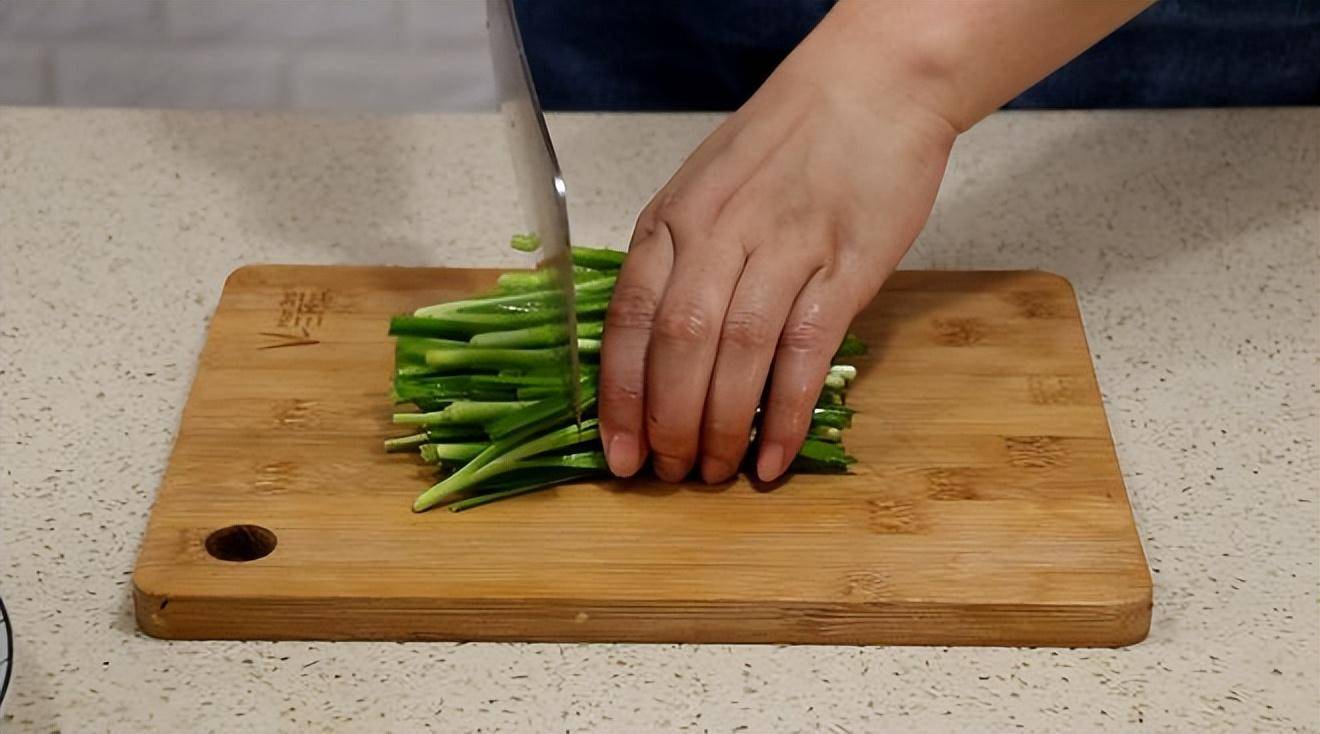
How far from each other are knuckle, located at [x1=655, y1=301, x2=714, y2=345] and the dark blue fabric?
64cm

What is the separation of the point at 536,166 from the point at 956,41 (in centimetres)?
42

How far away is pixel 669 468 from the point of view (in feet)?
4.31

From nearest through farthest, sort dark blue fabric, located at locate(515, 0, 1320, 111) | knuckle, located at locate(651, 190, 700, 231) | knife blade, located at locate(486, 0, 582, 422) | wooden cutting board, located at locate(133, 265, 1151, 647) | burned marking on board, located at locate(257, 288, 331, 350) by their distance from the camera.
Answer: knife blade, located at locate(486, 0, 582, 422), wooden cutting board, located at locate(133, 265, 1151, 647), knuckle, located at locate(651, 190, 700, 231), burned marking on board, located at locate(257, 288, 331, 350), dark blue fabric, located at locate(515, 0, 1320, 111)

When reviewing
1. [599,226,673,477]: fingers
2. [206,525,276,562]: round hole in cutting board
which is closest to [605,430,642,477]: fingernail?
[599,226,673,477]: fingers

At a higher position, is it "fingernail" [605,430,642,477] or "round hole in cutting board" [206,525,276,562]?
"fingernail" [605,430,642,477]

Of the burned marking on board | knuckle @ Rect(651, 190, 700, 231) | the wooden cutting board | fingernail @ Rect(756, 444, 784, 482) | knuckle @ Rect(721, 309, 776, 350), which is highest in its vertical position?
knuckle @ Rect(651, 190, 700, 231)

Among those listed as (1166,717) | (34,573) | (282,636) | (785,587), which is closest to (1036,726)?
(1166,717)

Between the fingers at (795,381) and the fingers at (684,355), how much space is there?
55mm

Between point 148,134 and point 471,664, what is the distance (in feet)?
3.07

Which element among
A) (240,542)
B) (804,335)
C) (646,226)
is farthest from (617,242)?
(240,542)

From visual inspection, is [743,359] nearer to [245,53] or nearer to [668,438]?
[668,438]

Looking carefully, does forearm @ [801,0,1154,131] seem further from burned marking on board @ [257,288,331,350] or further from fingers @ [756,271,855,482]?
burned marking on board @ [257,288,331,350]

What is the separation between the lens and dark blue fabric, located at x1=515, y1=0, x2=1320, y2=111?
6.00 feet

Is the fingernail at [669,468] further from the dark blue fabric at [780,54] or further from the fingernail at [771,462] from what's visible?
the dark blue fabric at [780,54]
